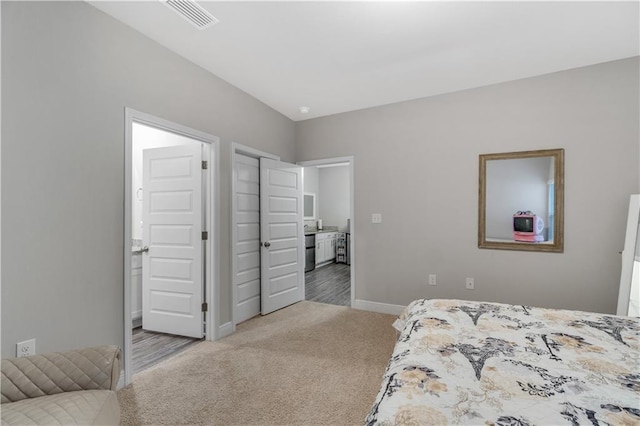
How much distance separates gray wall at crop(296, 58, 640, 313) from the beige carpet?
3.63 feet

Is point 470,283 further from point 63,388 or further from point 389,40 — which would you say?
point 63,388

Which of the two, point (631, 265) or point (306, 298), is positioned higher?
point (631, 265)

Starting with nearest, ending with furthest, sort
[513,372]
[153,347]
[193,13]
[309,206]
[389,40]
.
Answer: [513,372], [193,13], [389,40], [153,347], [309,206]

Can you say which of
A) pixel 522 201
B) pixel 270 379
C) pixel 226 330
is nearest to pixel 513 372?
pixel 270 379

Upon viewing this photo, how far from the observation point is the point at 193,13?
2008 mm

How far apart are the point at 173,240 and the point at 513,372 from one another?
3.05 meters

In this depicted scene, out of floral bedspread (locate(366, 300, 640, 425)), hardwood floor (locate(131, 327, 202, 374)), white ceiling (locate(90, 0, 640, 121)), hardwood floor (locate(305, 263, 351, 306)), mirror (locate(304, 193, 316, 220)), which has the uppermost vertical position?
white ceiling (locate(90, 0, 640, 121))

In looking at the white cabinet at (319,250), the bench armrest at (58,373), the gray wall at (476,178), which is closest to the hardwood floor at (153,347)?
the bench armrest at (58,373)

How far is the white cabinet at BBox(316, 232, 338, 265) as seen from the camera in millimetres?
6691

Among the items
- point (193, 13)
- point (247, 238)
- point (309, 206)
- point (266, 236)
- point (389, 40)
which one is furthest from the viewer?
point (309, 206)

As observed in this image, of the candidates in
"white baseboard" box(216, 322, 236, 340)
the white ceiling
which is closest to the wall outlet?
"white baseboard" box(216, 322, 236, 340)

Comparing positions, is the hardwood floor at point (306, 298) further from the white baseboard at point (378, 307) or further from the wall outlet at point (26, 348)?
the wall outlet at point (26, 348)

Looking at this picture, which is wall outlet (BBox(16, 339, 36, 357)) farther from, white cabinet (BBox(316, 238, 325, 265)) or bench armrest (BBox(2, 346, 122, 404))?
white cabinet (BBox(316, 238, 325, 265))

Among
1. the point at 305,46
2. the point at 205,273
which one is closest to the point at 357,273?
the point at 205,273
